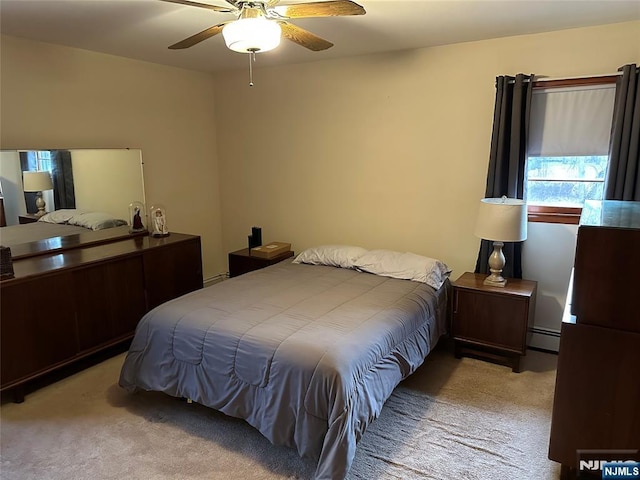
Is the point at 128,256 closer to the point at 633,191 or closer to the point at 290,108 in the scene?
the point at 290,108

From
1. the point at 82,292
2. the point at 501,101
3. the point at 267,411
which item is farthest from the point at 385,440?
the point at 501,101

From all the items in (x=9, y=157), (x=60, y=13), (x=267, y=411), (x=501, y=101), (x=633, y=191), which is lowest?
(x=267, y=411)

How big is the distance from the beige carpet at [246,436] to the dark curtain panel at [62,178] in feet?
4.45

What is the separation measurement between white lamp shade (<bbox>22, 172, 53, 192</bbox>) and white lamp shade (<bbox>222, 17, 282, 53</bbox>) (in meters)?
2.01

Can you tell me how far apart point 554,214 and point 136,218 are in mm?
3426

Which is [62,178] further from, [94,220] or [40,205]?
[94,220]

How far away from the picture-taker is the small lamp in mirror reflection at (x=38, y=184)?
320 cm

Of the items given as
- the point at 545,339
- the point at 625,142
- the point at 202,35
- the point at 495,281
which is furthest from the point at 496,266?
the point at 202,35

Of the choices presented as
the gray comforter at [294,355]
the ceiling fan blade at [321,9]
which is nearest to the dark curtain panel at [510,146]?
the gray comforter at [294,355]

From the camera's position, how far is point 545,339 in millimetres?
3447

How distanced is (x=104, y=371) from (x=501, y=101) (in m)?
3.43

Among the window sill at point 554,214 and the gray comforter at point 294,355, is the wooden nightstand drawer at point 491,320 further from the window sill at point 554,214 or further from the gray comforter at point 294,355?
the window sill at point 554,214

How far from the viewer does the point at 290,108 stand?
4.32m

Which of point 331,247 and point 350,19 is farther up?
point 350,19
